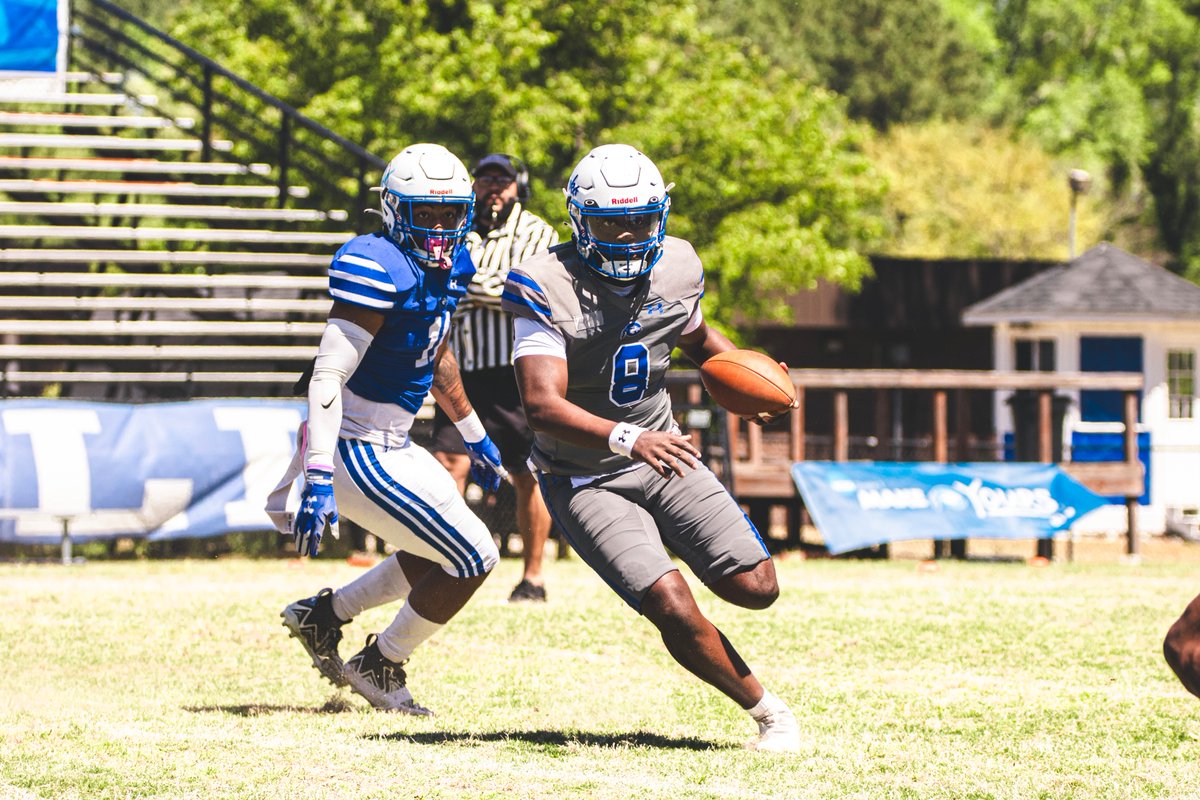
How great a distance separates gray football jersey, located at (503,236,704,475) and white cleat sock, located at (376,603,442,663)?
845 mm

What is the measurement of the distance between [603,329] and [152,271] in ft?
43.6

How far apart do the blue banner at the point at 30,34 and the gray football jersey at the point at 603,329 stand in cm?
1380

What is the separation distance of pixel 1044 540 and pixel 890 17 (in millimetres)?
35261

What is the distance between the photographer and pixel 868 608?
31.5 feet

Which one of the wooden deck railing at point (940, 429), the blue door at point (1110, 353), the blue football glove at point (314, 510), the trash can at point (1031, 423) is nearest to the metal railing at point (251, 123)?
the wooden deck railing at point (940, 429)

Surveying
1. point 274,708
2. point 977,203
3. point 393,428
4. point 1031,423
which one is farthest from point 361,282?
point 977,203

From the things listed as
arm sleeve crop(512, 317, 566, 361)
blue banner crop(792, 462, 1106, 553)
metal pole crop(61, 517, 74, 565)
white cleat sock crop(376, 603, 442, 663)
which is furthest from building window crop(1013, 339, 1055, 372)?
arm sleeve crop(512, 317, 566, 361)

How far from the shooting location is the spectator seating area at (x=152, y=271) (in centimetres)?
1542

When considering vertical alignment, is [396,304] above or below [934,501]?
above

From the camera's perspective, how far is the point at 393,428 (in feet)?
19.8

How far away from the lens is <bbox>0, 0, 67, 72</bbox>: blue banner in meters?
17.7

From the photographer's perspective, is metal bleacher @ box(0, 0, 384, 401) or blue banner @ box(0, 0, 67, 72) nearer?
metal bleacher @ box(0, 0, 384, 401)

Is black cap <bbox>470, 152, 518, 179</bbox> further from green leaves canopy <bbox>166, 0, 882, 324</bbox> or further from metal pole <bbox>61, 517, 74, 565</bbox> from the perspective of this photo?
green leaves canopy <bbox>166, 0, 882, 324</bbox>

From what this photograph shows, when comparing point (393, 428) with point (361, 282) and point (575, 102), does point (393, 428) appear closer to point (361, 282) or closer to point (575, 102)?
point (361, 282)
